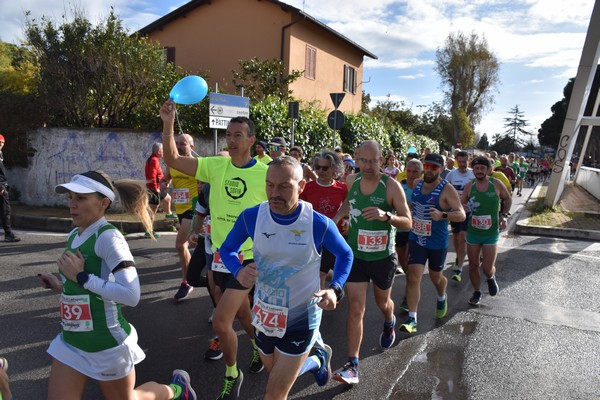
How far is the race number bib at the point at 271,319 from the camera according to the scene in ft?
9.12

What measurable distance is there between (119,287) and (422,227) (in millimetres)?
3550

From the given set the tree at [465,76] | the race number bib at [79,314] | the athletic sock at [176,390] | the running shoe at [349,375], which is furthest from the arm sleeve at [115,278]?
the tree at [465,76]

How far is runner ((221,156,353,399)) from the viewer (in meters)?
2.73

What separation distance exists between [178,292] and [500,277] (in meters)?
5.09

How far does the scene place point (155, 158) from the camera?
949 cm

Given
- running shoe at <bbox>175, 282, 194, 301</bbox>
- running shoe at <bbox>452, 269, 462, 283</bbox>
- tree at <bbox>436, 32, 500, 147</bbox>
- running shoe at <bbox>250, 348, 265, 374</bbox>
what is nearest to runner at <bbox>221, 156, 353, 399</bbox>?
running shoe at <bbox>250, 348, 265, 374</bbox>

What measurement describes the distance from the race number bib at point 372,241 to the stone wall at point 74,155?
952cm

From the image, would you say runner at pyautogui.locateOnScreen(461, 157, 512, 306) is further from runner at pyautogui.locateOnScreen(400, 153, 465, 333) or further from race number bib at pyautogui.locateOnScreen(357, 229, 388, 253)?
race number bib at pyautogui.locateOnScreen(357, 229, 388, 253)

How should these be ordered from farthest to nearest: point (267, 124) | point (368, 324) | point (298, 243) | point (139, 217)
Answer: point (267, 124), point (368, 324), point (139, 217), point (298, 243)

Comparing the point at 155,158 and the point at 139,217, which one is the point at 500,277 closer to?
the point at 139,217

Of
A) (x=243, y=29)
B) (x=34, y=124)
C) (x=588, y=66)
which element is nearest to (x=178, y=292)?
(x=34, y=124)

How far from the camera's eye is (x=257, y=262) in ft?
9.45

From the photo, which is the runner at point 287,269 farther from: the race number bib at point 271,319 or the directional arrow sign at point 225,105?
the directional arrow sign at point 225,105

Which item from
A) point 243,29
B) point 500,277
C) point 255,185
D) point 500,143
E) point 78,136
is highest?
point 243,29
